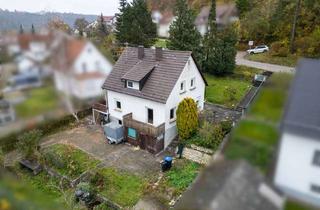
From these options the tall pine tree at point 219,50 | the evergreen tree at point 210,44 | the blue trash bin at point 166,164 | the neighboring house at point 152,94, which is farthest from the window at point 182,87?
the tall pine tree at point 219,50

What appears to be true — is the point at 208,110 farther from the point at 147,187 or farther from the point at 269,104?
the point at 269,104

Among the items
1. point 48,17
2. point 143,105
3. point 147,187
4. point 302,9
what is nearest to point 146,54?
point 143,105

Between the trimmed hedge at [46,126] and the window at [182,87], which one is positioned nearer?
the trimmed hedge at [46,126]

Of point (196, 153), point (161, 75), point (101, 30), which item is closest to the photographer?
point (101, 30)

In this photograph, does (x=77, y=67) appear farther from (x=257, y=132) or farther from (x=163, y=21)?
(x=163, y=21)

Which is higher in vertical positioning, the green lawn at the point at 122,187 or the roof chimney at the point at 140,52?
the roof chimney at the point at 140,52

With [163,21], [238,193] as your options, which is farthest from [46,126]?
[163,21]

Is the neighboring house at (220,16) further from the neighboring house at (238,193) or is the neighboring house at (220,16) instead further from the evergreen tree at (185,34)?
the neighboring house at (238,193)
